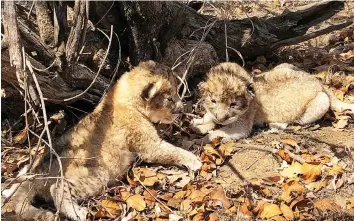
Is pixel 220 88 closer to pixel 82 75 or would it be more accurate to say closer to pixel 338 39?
pixel 82 75

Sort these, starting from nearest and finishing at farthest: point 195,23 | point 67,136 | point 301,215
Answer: point 301,215 → point 67,136 → point 195,23

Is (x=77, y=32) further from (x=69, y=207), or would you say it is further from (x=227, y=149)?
(x=227, y=149)

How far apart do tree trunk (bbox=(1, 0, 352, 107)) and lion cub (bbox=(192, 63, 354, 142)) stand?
0.70 m

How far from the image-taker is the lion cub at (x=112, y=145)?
4902mm

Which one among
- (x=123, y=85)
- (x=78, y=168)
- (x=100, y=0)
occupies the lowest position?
(x=78, y=168)

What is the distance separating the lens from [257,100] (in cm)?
645

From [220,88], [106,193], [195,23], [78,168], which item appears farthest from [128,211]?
[195,23]

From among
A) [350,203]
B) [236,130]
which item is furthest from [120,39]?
[350,203]

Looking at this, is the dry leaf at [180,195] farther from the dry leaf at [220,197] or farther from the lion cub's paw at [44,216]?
the lion cub's paw at [44,216]

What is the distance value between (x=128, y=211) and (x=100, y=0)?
113 inches

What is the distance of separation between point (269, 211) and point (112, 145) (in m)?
1.86

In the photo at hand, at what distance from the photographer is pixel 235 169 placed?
5.48 m

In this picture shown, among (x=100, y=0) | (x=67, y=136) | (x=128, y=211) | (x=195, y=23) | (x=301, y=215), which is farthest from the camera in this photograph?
(x=195, y=23)

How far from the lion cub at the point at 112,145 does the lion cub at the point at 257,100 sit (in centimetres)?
55
